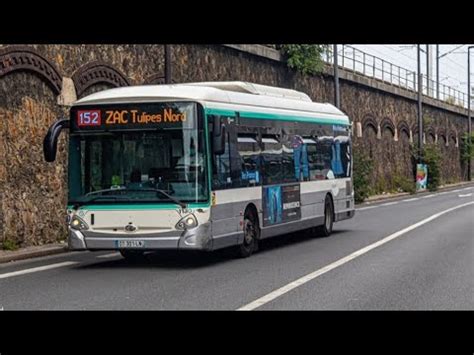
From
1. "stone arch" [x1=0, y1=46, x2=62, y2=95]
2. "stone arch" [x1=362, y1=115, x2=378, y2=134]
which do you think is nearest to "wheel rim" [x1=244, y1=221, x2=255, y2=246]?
"stone arch" [x1=0, y1=46, x2=62, y2=95]

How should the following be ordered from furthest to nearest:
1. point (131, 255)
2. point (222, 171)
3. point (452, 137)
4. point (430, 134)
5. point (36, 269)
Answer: point (452, 137)
point (430, 134)
point (131, 255)
point (222, 171)
point (36, 269)

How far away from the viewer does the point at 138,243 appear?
15883 mm

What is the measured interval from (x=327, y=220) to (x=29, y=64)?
24.5 ft

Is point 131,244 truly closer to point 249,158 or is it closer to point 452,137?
point 249,158

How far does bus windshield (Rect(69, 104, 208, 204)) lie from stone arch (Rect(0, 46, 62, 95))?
16.0 feet

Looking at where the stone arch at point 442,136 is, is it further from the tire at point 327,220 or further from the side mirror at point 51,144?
the side mirror at point 51,144

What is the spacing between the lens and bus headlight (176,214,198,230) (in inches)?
619

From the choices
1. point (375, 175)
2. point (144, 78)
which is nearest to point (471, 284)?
point (144, 78)

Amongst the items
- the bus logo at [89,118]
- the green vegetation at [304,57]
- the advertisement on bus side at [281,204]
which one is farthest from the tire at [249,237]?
the green vegetation at [304,57]

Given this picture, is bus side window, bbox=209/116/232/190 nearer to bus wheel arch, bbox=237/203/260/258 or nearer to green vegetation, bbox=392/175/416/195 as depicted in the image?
bus wheel arch, bbox=237/203/260/258

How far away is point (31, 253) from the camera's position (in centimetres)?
1909

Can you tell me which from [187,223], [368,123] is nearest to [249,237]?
[187,223]

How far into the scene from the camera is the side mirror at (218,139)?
634 inches
